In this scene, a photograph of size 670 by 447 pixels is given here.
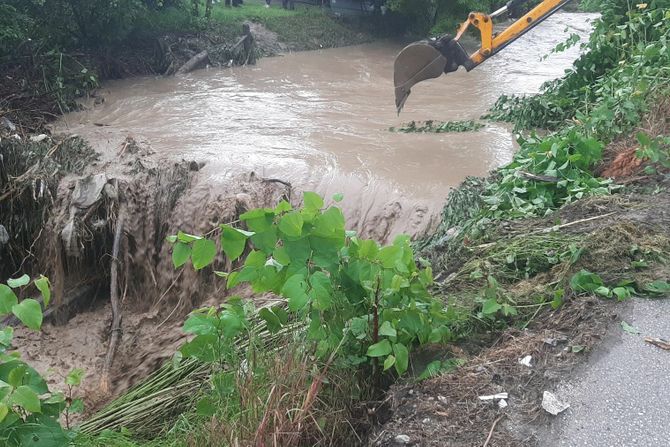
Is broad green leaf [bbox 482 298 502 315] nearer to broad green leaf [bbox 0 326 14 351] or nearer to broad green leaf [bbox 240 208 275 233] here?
broad green leaf [bbox 240 208 275 233]

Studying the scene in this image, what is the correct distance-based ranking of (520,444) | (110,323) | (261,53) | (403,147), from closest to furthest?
(520,444) < (110,323) < (403,147) < (261,53)

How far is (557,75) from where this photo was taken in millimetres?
13562

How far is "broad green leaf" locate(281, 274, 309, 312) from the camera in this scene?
8.91ft

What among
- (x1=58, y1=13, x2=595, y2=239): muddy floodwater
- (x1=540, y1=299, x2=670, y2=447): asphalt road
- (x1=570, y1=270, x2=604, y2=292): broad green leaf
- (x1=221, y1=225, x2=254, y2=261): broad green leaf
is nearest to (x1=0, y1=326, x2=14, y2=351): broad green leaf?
(x1=221, y1=225, x2=254, y2=261): broad green leaf

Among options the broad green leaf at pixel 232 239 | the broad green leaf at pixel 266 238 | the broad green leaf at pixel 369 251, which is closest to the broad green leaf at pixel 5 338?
the broad green leaf at pixel 232 239

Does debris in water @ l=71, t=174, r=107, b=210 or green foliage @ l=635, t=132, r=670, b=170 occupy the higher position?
green foliage @ l=635, t=132, r=670, b=170

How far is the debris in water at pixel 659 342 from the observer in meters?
3.15

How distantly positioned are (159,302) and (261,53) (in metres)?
12.6

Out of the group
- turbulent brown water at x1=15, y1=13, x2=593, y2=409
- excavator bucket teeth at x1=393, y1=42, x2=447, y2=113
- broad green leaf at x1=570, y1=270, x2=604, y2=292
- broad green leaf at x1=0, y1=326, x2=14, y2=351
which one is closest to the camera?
broad green leaf at x1=0, y1=326, x2=14, y2=351

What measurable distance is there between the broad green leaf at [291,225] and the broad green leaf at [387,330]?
2.12ft

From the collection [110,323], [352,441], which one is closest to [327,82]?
[110,323]

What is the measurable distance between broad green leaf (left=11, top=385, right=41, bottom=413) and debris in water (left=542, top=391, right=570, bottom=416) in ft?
7.17

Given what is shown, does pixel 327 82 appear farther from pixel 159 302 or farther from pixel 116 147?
pixel 159 302

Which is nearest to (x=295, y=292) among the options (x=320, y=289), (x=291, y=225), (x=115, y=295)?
(x=320, y=289)
